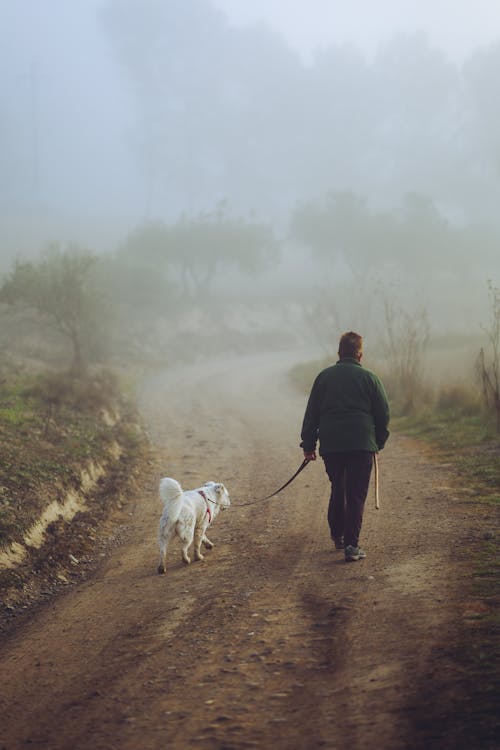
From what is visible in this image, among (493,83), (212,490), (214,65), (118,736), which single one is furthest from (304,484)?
(214,65)

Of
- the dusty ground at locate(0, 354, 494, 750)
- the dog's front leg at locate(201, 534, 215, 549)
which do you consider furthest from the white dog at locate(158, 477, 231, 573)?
the dusty ground at locate(0, 354, 494, 750)

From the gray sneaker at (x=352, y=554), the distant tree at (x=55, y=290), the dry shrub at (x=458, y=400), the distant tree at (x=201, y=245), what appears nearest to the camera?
the gray sneaker at (x=352, y=554)

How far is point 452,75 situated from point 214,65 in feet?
173

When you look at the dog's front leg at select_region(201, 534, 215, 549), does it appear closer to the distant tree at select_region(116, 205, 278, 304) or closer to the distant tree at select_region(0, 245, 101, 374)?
the distant tree at select_region(0, 245, 101, 374)

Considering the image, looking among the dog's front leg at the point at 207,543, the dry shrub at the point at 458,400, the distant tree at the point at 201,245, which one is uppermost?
the distant tree at the point at 201,245

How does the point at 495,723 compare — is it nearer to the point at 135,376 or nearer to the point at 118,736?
the point at 118,736

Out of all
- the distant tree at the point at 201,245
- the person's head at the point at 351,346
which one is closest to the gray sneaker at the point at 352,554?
the person's head at the point at 351,346

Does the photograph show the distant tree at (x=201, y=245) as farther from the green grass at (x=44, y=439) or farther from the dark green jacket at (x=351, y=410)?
the dark green jacket at (x=351, y=410)

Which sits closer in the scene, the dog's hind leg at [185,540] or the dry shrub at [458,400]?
the dog's hind leg at [185,540]

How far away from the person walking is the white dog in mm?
1326

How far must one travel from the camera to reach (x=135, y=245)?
56.1 metres

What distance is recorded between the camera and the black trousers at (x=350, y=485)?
21.2 feet

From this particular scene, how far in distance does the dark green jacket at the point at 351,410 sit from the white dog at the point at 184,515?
1.38 metres

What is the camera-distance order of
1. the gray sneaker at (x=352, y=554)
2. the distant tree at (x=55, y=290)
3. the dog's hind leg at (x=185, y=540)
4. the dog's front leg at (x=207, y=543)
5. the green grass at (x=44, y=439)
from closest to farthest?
1. the gray sneaker at (x=352, y=554)
2. the dog's hind leg at (x=185, y=540)
3. the dog's front leg at (x=207, y=543)
4. the green grass at (x=44, y=439)
5. the distant tree at (x=55, y=290)
